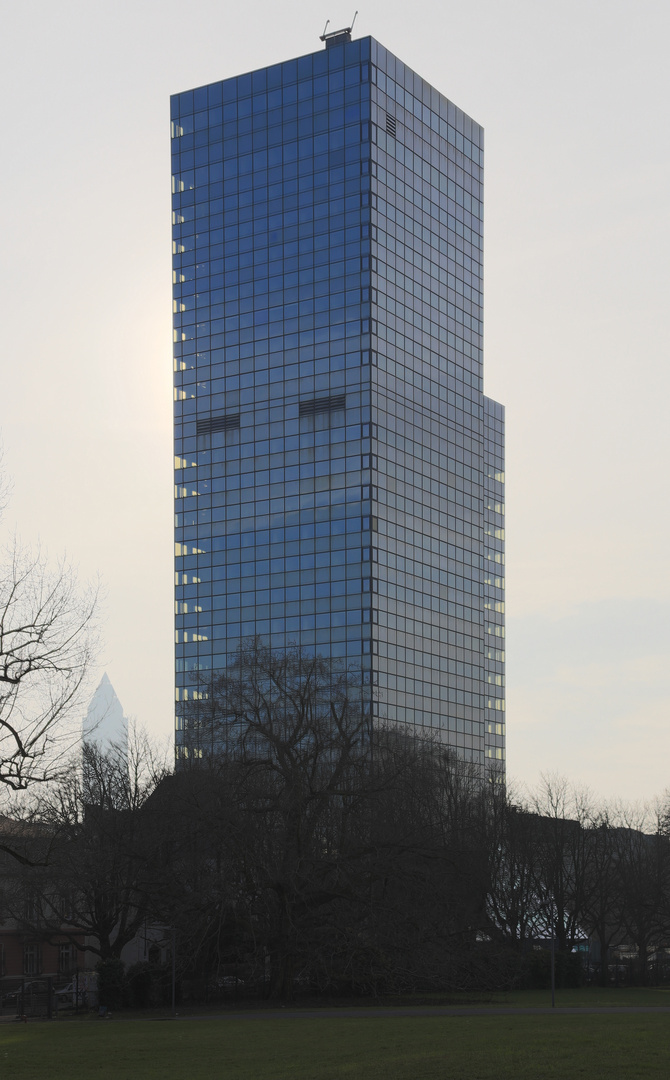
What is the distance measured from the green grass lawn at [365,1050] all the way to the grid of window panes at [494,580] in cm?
13216

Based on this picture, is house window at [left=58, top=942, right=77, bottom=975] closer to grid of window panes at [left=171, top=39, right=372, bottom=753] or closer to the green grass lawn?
the green grass lawn

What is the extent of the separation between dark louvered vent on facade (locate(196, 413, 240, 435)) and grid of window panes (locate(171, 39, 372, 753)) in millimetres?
181

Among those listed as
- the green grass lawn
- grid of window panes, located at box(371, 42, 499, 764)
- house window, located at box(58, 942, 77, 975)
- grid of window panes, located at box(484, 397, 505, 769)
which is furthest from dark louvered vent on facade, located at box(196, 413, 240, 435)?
the green grass lawn

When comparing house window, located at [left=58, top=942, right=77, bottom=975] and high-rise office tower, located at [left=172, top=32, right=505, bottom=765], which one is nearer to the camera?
house window, located at [left=58, top=942, right=77, bottom=975]

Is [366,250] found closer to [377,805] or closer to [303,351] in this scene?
[303,351]

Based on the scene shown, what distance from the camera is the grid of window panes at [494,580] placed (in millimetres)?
172500

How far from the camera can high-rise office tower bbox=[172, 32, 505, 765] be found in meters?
148

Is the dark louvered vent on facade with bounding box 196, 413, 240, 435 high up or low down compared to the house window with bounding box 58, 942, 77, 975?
up

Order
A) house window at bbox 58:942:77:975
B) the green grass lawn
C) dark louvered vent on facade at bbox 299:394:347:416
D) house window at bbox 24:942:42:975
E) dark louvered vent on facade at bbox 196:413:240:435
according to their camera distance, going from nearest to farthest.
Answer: the green grass lawn → house window at bbox 24:942:42:975 → house window at bbox 58:942:77:975 → dark louvered vent on facade at bbox 299:394:347:416 → dark louvered vent on facade at bbox 196:413:240:435

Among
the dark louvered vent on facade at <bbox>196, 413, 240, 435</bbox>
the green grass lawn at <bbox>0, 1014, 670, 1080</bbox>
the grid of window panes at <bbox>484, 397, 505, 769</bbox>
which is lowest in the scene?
the green grass lawn at <bbox>0, 1014, 670, 1080</bbox>

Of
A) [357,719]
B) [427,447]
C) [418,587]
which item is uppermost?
[427,447]

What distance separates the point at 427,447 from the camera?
527ft

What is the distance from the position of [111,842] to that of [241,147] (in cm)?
12166

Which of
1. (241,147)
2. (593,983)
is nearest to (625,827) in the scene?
(593,983)
